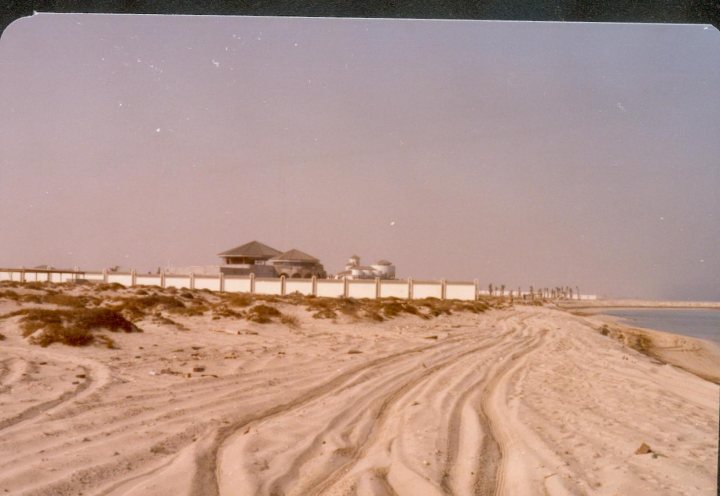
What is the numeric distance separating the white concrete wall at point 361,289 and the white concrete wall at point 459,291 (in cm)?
499

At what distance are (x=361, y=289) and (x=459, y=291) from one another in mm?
6454

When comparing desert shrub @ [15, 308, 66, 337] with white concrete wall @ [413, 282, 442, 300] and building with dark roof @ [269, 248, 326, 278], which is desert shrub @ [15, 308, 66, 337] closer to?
white concrete wall @ [413, 282, 442, 300]

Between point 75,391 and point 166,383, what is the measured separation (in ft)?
3.46

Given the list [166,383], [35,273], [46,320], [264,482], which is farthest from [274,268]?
[264,482]

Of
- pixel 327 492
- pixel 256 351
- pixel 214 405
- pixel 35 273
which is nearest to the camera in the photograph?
pixel 327 492

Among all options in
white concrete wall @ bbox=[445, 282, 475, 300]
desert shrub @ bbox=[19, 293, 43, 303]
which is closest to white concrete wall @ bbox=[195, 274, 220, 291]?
white concrete wall @ bbox=[445, 282, 475, 300]

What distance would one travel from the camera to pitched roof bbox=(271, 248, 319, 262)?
164ft

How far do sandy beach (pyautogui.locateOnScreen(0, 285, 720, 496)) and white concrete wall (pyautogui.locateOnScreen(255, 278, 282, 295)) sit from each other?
25.5m

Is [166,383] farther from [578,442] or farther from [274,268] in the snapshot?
[274,268]

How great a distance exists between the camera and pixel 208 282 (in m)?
38.0

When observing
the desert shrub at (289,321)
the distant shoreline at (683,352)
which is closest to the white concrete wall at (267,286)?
the desert shrub at (289,321)

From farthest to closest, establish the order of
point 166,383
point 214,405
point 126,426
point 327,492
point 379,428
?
point 166,383 < point 214,405 < point 379,428 < point 126,426 < point 327,492

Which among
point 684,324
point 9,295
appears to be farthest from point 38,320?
point 684,324

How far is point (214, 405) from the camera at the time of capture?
5.74 metres
